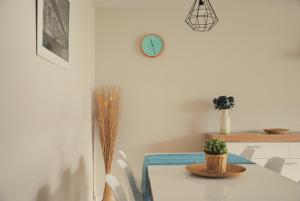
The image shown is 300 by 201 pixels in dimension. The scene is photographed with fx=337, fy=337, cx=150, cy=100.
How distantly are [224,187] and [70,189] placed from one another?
57.1 inches

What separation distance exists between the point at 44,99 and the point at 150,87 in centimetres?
244

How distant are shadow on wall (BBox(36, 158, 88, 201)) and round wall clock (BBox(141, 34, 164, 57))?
166 cm

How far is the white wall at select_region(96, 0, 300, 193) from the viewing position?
13.9 feet

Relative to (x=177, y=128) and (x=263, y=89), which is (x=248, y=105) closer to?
(x=263, y=89)

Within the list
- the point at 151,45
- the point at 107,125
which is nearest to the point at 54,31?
the point at 107,125

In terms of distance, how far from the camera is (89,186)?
12.6 ft

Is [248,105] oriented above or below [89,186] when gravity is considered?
above

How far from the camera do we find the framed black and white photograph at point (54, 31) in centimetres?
178

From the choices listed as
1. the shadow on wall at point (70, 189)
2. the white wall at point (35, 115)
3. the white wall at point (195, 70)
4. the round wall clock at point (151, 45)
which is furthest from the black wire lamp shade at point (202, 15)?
the shadow on wall at point (70, 189)

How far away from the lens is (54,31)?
2.10 m

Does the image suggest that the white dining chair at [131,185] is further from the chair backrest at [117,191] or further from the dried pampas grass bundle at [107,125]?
the dried pampas grass bundle at [107,125]

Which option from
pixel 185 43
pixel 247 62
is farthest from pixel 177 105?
pixel 247 62

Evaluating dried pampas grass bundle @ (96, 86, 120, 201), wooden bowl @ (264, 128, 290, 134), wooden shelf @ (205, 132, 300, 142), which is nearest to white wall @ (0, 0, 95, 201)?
dried pampas grass bundle @ (96, 86, 120, 201)

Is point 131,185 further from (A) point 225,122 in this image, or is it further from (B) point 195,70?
(B) point 195,70
